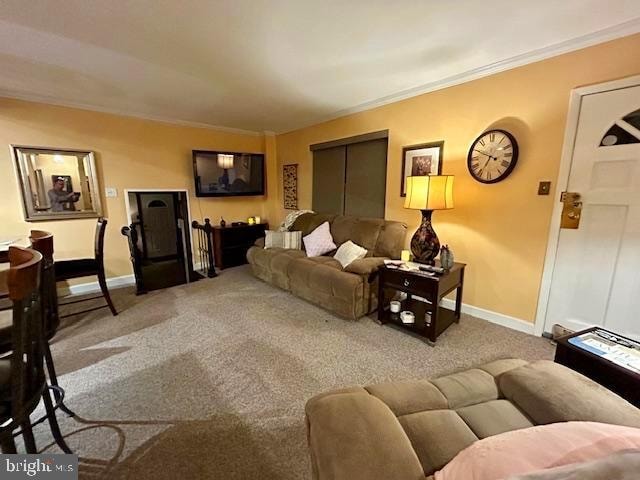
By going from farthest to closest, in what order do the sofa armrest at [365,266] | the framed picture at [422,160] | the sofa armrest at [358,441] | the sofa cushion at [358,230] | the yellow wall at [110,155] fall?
the sofa cushion at [358,230], the yellow wall at [110,155], the framed picture at [422,160], the sofa armrest at [365,266], the sofa armrest at [358,441]

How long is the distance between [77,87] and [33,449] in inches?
127

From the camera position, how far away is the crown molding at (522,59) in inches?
70.7

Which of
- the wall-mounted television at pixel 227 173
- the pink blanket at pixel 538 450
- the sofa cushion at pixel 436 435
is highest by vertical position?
the wall-mounted television at pixel 227 173

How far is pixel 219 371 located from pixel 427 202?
7.03 feet

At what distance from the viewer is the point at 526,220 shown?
7.59ft

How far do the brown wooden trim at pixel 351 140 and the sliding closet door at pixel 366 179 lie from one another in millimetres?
53

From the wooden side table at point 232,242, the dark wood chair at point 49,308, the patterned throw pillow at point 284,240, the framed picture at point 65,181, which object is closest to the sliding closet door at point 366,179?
the patterned throw pillow at point 284,240

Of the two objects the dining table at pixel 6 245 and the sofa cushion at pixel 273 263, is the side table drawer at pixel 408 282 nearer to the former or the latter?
the sofa cushion at pixel 273 263

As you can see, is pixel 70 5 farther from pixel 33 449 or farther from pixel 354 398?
pixel 354 398

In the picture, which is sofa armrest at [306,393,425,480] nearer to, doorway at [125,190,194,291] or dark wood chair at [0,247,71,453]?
dark wood chair at [0,247,71,453]

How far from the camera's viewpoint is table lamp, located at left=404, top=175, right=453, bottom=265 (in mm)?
2361

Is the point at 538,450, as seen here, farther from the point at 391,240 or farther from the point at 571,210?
the point at 391,240

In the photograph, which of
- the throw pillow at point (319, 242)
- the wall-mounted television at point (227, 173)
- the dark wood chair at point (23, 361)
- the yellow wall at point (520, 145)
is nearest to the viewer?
the dark wood chair at point (23, 361)

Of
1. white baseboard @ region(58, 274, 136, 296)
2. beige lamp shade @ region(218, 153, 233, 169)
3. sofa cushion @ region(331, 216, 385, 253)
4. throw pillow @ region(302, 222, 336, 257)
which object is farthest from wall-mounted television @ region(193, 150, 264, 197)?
sofa cushion @ region(331, 216, 385, 253)
